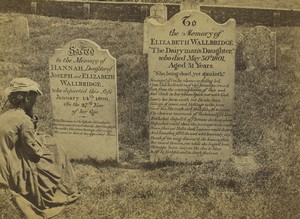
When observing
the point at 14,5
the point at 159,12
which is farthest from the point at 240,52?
the point at 14,5

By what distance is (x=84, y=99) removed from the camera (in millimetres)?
5406

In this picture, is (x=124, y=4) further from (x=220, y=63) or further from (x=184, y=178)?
(x=184, y=178)

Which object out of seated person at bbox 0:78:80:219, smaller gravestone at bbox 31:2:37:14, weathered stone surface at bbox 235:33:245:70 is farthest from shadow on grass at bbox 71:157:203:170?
smaller gravestone at bbox 31:2:37:14

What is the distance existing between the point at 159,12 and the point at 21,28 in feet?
6.38

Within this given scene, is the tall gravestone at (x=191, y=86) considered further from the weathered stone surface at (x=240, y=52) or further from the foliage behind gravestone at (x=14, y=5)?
the foliage behind gravestone at (x=14, y=5)

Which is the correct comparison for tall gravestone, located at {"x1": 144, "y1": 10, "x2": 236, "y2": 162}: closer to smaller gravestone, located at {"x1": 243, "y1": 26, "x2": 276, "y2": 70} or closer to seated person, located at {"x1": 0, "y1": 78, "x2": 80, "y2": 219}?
seated person, located at {"x1": 0, "y1": 78, "x2": 80, "y2": 219}

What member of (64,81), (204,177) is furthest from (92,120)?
(204,177)

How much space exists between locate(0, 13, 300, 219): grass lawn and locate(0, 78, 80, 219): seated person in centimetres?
15

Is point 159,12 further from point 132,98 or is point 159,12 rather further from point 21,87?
point 21,87

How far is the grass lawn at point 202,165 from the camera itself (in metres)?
4.83

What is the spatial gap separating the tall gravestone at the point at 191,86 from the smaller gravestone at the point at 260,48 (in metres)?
1.25

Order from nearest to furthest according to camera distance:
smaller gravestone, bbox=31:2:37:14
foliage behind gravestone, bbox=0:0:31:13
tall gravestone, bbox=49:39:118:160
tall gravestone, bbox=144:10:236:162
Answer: tall gravestone, bbox=144:10:236:162 < tall gravestone, bbox=49:39:118:160 < foliage behind gravestone, bbox=0:0:31:13 < smaller gravestone, bbox=31:2:37:14

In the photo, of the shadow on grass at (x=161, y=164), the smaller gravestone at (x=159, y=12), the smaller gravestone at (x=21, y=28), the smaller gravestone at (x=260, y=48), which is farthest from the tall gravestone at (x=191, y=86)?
the smaller gravestone at (x=21, y=28)

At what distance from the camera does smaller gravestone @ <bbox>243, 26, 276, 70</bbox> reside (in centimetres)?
614
